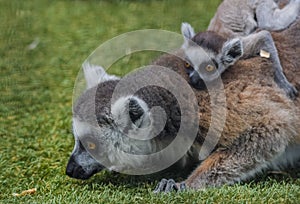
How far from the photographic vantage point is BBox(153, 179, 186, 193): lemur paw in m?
5.90

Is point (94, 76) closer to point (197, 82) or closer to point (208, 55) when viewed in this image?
point (197, 82)

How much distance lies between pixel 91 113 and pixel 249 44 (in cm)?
167

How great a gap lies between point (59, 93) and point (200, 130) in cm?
298

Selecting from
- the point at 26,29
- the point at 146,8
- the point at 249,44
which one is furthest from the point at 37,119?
the point at 146,8

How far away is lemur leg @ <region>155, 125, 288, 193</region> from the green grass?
18cm

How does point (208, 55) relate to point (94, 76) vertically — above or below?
above

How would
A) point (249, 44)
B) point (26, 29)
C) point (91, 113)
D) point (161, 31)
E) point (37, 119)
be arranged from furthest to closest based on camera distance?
point (26, 29) → point (161, 31) → point (37, 119) → point (249, 44) → point (91, 113)

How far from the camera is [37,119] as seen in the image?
8016mm

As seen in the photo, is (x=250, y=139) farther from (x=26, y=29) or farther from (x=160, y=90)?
(x=26, y=29)

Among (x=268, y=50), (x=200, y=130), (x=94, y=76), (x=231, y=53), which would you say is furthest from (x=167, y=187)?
(x=268, y=50)

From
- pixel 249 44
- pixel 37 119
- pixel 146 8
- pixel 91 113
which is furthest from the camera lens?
pixel 146 8

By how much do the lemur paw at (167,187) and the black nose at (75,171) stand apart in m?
0.67

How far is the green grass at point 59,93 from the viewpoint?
19.1ft

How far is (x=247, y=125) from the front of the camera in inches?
247
